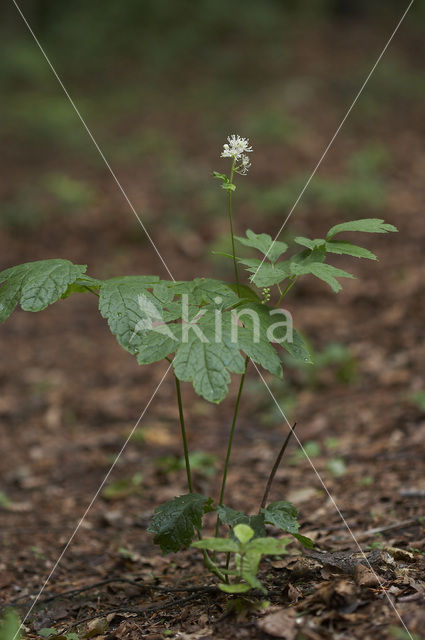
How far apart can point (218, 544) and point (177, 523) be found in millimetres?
245

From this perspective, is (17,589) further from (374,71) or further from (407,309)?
(374,71)

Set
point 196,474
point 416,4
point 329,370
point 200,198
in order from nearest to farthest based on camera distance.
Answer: point 196,474
point 329,370
point 200,198
point 416,4

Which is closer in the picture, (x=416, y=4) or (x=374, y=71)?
(x=374, y=71)

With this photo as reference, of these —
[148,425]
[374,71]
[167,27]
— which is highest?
[167,27]

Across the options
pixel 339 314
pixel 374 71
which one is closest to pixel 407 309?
pixel 339 314

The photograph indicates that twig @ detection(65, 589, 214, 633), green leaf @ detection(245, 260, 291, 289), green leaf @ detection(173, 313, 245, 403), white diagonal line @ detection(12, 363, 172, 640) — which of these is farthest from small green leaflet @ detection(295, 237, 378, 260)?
twig @ detection(65, 589, 214, 633)

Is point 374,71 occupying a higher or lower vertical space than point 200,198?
higher

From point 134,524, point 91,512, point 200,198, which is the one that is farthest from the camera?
point 200,198

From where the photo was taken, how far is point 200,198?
24.9 ft

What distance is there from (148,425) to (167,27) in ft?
36.9

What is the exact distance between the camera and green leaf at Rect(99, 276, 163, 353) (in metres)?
1.56

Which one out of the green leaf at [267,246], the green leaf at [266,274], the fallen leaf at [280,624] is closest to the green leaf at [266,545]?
the fallen leaf at [280,624]

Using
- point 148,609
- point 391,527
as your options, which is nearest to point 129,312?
point 148,609

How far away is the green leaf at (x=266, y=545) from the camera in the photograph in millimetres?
1535
